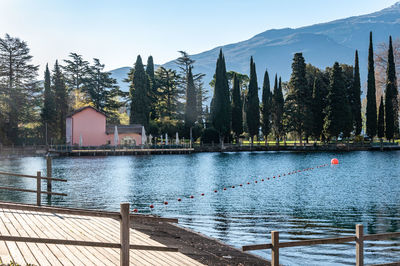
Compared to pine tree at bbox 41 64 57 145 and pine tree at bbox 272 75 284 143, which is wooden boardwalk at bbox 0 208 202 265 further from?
pine tree at bbox 272 75 284 143

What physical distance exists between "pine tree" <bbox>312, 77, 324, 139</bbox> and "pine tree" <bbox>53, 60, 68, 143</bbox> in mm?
42002

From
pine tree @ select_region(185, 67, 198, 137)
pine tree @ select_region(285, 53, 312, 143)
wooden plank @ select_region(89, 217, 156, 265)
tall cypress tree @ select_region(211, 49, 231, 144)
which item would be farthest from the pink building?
wooden plank @ select_region(89, 217, 156, 265)

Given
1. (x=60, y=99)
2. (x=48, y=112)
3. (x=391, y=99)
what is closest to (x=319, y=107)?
(x=391, y=99)

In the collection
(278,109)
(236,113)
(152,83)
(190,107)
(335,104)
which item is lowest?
(236,113)

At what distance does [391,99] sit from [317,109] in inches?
468

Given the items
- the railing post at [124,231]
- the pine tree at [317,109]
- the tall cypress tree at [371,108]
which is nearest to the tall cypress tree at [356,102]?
the tall cypress tree at [371,108]

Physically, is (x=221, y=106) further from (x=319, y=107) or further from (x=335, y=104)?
(x=335, y=104)

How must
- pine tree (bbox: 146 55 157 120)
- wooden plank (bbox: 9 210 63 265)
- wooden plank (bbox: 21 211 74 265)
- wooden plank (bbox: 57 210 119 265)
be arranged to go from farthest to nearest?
pine tree (bbox: 146 55 157 120), wooden plank (bbox: 57 210 119 265), wooden plank (bbox: 21 211 74 265), wooden plank (bbox: 9 210 63 265)

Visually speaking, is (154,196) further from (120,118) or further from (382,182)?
(120,118)

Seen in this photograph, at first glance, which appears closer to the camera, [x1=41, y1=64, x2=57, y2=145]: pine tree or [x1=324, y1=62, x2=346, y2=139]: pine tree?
[x1=324, y1=62, x2=346, y2=139]: pine tree

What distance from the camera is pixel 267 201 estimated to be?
2053cm

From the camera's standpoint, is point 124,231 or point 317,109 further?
point 317,109

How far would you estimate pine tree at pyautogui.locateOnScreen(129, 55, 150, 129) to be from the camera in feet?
218

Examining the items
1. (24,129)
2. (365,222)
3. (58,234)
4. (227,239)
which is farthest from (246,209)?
(24,129)
